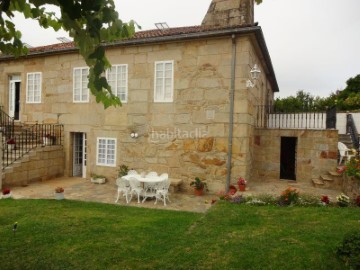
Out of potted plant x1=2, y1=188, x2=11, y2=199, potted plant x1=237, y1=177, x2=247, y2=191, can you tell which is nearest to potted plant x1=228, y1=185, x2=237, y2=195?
potted plant x1=237, y1=177, x2=247, y2=191

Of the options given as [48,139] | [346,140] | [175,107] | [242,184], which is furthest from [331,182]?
[48,139]

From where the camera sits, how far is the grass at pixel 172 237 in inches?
168

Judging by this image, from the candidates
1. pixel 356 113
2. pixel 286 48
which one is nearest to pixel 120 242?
pixel 356 113

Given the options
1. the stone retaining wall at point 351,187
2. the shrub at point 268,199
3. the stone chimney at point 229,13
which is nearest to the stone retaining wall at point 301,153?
the stone retaining wall at point 351,187

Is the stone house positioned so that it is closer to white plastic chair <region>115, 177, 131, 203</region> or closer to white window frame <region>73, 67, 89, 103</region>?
white window frame <region>73, 67, 89, 103</region>

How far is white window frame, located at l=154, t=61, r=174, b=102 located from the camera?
407 inches

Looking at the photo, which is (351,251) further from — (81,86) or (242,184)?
(81,86)

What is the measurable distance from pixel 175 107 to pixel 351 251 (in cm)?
733

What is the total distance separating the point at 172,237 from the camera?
531 cm

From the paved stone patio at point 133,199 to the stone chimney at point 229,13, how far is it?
5.91 meters

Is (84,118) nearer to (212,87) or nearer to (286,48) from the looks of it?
(212,87)

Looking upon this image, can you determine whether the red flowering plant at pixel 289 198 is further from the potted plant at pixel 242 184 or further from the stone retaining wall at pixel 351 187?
the stone retaining wall at pixel 351 187

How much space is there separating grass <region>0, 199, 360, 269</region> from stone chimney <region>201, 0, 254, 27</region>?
260 inches

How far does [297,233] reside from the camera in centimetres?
534
